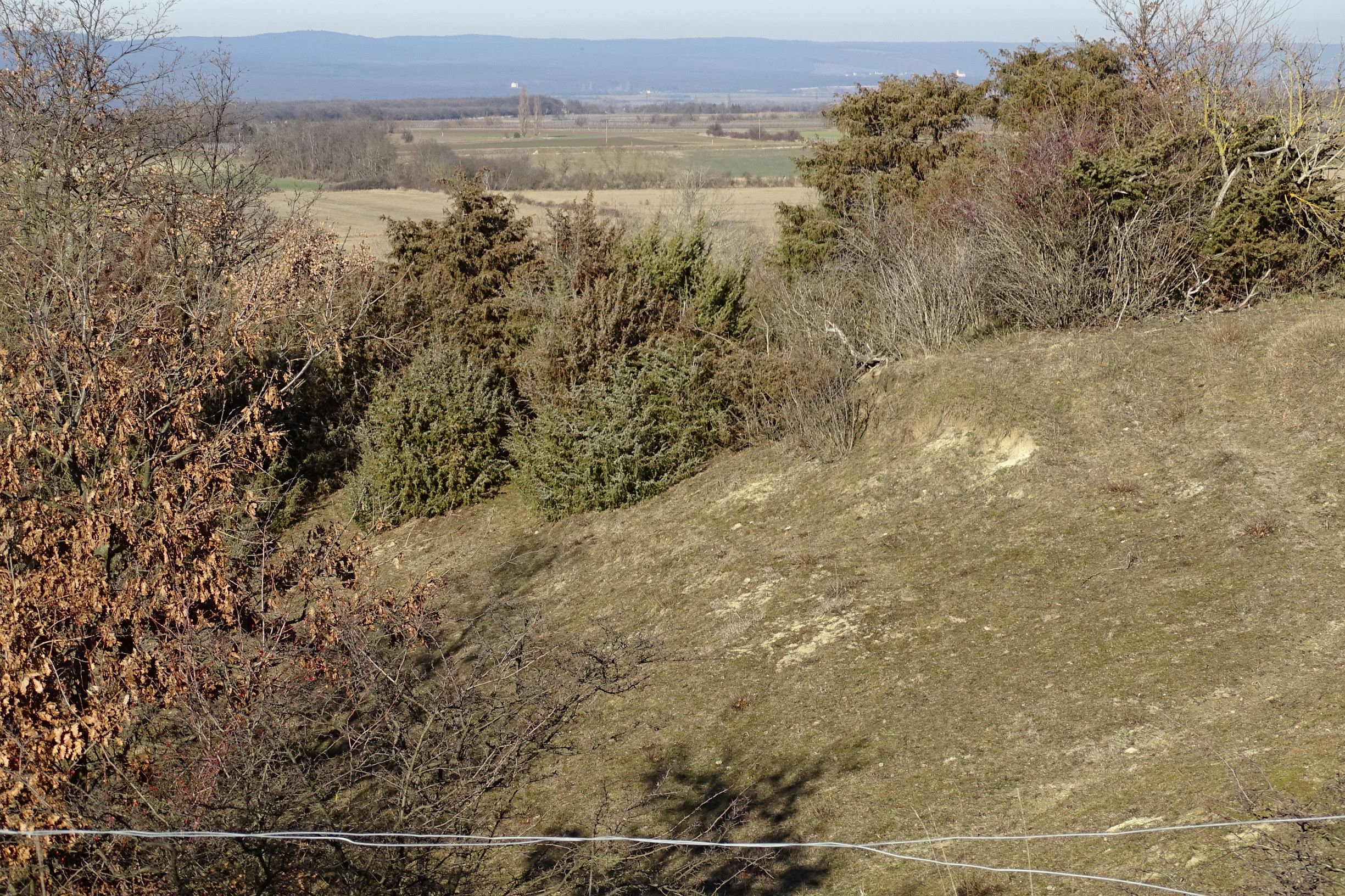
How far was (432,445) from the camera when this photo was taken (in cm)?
1623

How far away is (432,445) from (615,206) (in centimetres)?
3281

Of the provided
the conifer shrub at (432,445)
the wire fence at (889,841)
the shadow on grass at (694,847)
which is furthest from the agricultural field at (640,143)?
the wire fence at (889,841)

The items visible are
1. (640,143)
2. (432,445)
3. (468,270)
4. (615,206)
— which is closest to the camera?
(432,445)

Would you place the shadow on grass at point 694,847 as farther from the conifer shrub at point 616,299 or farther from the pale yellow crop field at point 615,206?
the pale yellow crop field at point 615,206

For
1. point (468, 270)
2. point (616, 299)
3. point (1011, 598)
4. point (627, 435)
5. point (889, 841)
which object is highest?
point (468, 270)

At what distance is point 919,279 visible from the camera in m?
15.0

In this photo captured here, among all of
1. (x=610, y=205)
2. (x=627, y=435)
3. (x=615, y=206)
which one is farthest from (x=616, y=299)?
(x=610, y=205)

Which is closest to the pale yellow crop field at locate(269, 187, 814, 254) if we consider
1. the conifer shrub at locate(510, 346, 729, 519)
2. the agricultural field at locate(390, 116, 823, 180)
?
the agricultural field at locate(390, 116, 823, 180)

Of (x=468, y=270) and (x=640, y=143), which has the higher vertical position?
(x=640, y=143)

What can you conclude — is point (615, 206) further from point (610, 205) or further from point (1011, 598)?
point (1011, 598)

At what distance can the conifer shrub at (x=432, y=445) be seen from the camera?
16203 millimetres

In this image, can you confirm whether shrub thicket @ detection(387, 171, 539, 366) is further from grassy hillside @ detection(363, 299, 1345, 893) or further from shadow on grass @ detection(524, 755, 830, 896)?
shadow on grass @ detection(524, 755, 830, 896)

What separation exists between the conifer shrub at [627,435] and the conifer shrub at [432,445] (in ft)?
4.12

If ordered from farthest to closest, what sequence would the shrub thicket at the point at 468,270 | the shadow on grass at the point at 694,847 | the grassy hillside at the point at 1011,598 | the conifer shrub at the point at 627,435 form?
1. the shrub thicket at the point at 468,270
2. the conifer shrub at the point at 627,435
3. the grassy hillside at the point at 1011,598
4. the shadow on grass at the point at 694,847
